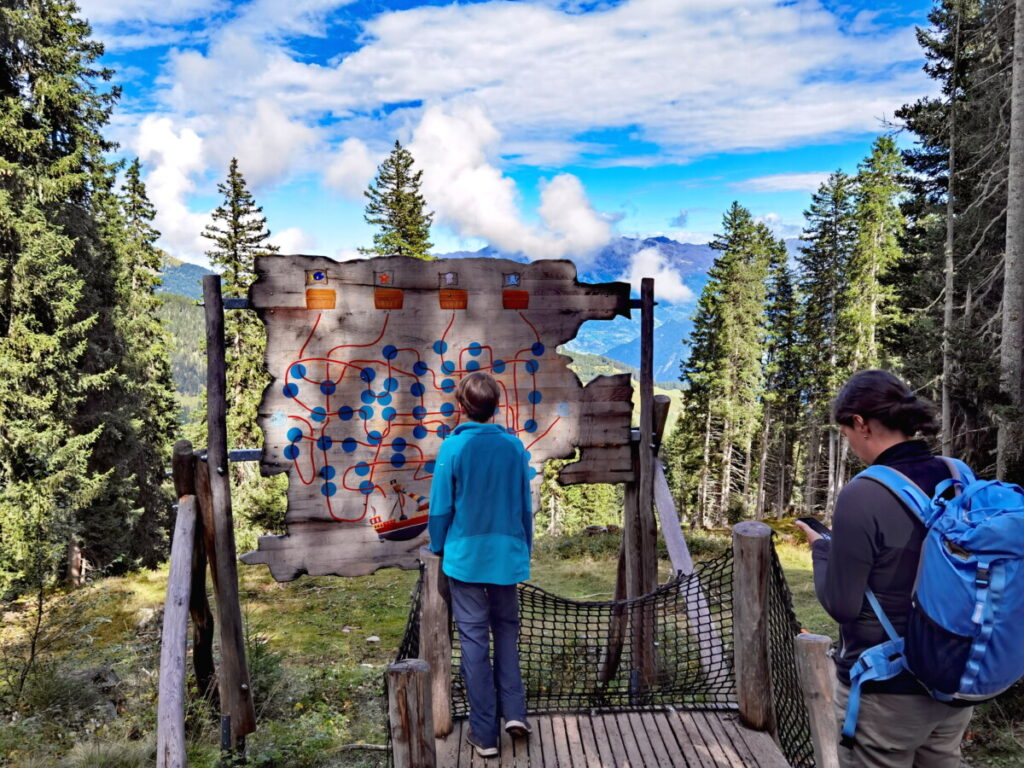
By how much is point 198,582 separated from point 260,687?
7.44 ft

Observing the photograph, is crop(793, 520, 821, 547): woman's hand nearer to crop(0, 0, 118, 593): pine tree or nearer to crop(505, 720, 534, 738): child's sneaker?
crop(505, 720, 534, 738): child's sneaker

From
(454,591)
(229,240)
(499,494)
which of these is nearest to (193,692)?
(454,591)

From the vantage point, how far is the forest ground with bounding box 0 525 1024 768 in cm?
552

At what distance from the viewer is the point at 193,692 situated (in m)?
6.24

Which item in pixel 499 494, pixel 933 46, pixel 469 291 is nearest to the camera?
pixel 499 494

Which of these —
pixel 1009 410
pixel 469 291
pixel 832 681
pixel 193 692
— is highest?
pixel 469 291

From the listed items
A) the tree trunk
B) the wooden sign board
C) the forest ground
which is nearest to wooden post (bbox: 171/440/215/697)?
the forest ground

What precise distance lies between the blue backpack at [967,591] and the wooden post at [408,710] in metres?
2.11

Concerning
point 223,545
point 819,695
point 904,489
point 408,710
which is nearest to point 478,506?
point 408,710

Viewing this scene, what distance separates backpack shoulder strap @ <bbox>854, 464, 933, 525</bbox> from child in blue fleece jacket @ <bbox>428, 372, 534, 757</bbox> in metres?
2.03

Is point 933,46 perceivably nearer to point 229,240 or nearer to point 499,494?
point 499,494

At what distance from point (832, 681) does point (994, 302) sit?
48.1 feet

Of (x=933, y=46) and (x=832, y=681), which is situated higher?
(x=933, y=46)

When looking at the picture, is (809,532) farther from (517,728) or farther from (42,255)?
(42,255)
